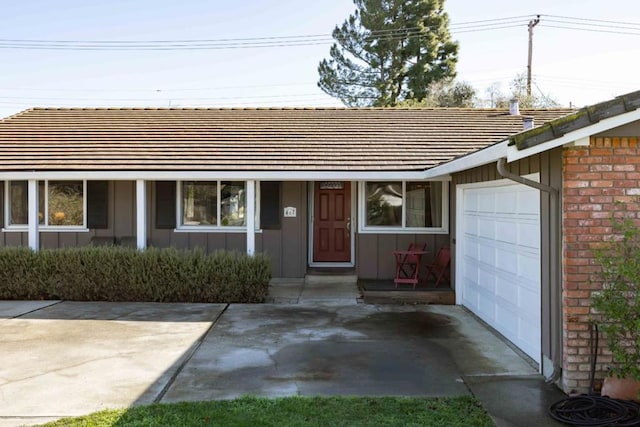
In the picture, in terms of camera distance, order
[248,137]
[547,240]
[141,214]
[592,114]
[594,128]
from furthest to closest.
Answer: [248,137]
[141,214]
[547,240]
[594,128]
[592,114]

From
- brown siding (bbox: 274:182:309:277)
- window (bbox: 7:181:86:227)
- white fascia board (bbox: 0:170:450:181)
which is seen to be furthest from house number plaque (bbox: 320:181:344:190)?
window (bbox: 7:181:86:227)

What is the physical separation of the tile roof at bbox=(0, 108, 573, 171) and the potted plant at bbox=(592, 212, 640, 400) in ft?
18.8

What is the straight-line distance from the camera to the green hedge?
9.60 m

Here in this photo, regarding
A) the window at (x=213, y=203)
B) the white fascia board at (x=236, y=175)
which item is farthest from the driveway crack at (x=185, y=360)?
the window at (x=213, y=203)

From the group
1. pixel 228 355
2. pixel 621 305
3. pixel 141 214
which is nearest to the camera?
pixel 621 305

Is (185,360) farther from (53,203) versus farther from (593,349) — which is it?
(53,203)

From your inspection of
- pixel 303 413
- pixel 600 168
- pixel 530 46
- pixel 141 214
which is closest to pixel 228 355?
pixel 303 413

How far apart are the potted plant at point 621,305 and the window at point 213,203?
8223 mm

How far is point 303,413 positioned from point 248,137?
337 inches

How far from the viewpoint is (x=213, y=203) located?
1196cm

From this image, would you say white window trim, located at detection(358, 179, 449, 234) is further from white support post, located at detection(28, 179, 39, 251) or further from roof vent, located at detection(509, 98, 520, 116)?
white support post, located at detection(28, 179, 39, 251)

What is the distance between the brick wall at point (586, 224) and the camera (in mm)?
5039

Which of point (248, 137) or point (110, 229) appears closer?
point (110, 229)

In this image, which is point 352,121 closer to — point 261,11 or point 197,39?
point 261,11
